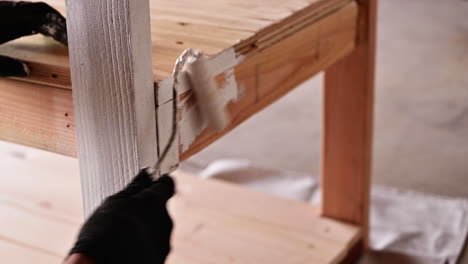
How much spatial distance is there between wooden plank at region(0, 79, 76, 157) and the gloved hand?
0.08ft

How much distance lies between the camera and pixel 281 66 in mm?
846

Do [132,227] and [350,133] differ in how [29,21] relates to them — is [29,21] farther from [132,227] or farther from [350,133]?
[350,133]

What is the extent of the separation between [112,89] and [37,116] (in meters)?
0.12

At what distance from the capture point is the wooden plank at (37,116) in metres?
0.64

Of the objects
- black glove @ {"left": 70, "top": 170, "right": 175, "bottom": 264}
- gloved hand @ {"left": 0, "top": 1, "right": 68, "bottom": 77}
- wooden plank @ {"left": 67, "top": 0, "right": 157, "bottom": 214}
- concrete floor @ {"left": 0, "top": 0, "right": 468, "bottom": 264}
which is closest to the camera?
black glove @ {"left": 70, "top": 170, "right": 175, "bottom": 264}

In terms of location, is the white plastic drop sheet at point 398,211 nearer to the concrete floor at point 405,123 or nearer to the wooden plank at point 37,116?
the concrete floor at point 405,123

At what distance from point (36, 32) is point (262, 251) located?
656 mm

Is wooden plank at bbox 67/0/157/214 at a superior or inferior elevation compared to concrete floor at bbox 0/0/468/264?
superior

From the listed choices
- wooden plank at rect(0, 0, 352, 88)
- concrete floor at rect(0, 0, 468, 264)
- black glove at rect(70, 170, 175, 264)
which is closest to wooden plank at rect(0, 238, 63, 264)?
concrete floor at rect(0, 0, 468, 264)

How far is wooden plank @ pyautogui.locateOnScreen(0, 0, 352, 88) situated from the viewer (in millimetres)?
649

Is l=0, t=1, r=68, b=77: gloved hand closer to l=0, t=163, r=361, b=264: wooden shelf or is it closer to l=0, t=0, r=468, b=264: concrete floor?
l=0, t=163, r=361, b=264: wooden shelf

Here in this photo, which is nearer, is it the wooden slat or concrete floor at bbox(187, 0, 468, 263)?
the wooden slat

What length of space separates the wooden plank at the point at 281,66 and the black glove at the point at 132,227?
0.15 m

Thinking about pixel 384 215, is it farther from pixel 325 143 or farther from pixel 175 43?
pixel 175 43
